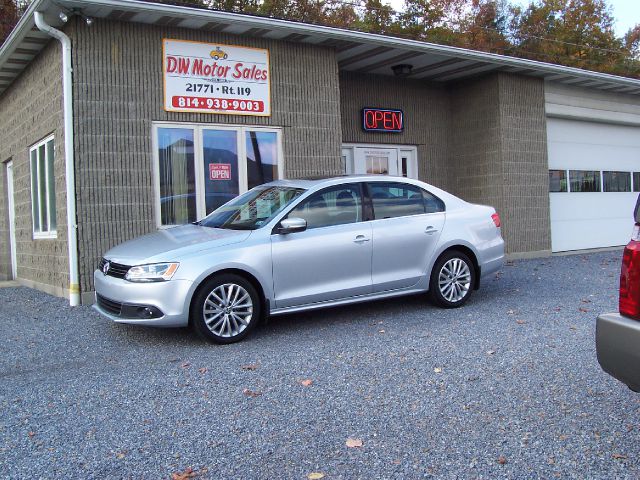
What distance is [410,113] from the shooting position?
503 inches

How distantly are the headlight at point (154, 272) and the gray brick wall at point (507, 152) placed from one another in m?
8.45

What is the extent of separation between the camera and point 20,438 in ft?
12.4

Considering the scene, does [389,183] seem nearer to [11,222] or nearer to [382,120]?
[382,120]

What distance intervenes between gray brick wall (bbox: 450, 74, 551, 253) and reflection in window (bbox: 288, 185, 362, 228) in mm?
6420

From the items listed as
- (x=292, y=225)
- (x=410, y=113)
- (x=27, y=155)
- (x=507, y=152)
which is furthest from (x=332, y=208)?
(x=507, y=152)

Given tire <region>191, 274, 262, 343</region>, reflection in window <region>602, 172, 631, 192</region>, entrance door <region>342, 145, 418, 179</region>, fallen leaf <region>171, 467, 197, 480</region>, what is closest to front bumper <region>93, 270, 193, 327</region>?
tire <region>191, 274, 262, 343</region>

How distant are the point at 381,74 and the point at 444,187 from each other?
284 cm

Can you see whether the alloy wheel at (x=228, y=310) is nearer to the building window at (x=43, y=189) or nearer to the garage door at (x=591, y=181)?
the building window at (x=43, y=189)

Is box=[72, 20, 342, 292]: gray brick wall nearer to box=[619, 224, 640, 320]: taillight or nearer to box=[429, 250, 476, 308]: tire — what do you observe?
box=[429, 250, 476, 308]: tire

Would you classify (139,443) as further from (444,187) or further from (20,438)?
(444,187)

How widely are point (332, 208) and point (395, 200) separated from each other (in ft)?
2.83

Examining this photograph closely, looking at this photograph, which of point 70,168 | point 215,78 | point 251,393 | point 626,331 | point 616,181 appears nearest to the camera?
point 626,331

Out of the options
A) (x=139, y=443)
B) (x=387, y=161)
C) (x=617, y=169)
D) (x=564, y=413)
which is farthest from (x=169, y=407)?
(x=617, y=169)

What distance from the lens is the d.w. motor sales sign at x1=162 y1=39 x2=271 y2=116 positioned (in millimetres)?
8961
